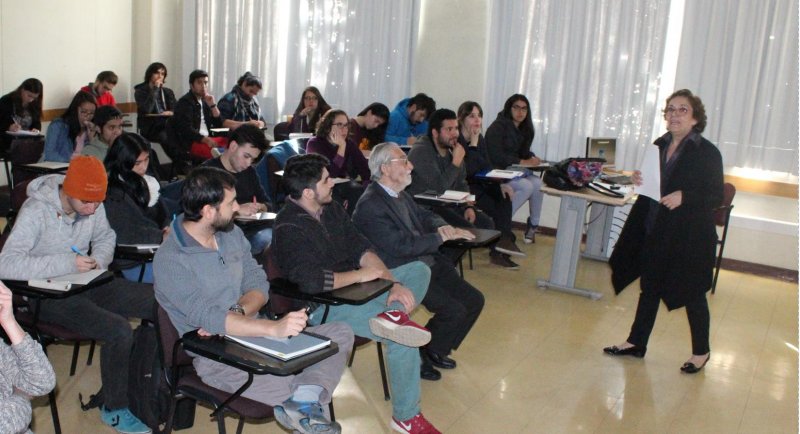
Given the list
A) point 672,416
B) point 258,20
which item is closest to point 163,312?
point 672,416

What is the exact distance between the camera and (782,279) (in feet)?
21.9

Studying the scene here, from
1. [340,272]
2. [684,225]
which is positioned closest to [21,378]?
[340,272]

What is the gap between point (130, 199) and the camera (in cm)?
405

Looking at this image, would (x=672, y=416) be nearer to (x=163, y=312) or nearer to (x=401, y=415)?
(x=401, y=415)

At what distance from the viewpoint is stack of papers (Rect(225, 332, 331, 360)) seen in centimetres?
262

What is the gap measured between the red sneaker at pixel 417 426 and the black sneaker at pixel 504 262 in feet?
9.80

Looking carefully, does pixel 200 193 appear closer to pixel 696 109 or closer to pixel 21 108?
pixel 696 109

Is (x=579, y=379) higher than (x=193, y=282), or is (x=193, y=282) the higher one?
(x=193, y=282)

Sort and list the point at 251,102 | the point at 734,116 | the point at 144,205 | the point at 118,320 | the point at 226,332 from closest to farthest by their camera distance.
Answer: the point at 226,332, the point at 118,320, the point at 144,205, the point at 734,116, the point at 251,102

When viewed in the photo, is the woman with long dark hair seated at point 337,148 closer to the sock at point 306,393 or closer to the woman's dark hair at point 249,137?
the woman's dark hair at point 249,137

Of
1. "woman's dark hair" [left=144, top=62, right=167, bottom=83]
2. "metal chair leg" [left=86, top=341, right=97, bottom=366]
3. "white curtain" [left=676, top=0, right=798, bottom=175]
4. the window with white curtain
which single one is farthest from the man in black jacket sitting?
"woman's dark hair" [left=144, top=62, right=167, bottom=83]

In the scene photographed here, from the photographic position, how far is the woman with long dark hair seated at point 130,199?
3957 millimetres

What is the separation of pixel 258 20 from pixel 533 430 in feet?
21.1

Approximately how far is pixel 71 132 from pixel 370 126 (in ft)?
8.41
